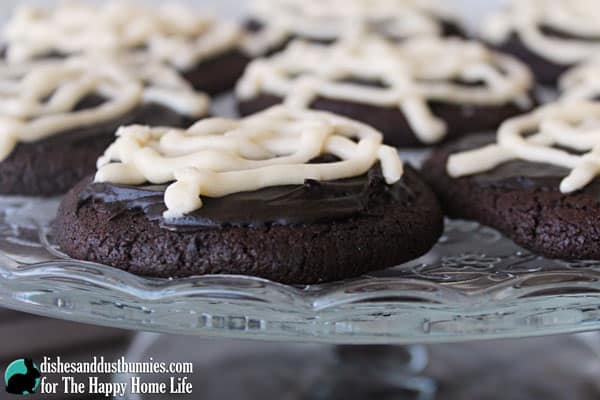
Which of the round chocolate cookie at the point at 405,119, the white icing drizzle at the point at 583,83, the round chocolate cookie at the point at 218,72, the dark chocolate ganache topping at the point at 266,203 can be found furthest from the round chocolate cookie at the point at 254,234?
the round chocolate cookie at the point at 218,72

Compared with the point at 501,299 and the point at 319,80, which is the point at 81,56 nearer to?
the point at 319,80

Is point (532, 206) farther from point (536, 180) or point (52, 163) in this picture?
point (52, 163)

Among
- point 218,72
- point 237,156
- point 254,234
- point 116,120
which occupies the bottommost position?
point 254,234

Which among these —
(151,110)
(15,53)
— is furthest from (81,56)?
(151,110)

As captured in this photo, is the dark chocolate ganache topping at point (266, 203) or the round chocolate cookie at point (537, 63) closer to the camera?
the dark chocolate ganache topping at point (266, 203)

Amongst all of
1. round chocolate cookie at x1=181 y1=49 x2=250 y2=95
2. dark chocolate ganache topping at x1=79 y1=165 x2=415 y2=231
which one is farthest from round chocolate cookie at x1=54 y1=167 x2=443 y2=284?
round chocolate cookie at x1=181 y1=49 x2=250 y2=95

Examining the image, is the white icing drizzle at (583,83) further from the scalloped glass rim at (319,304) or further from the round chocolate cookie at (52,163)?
the round chocolate cookie at (52,163)

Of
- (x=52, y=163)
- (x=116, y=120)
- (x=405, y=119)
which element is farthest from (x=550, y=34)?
(x=52, y=163)
